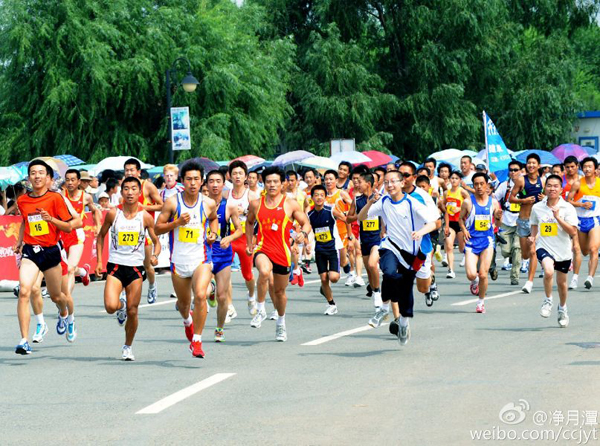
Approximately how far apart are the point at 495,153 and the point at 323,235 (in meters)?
15.9

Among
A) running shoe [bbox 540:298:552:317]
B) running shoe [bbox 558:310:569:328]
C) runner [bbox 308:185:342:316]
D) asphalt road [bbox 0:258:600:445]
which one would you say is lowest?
asphalt road [bbox 0:258:600:445]

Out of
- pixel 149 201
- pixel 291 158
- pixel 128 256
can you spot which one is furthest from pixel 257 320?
pixel 291 158

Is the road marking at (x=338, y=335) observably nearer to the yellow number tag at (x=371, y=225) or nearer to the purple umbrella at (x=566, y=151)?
the yellow number tag at (x=371, y=225)

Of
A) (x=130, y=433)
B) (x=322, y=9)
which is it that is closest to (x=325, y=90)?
(x=322, y=9)

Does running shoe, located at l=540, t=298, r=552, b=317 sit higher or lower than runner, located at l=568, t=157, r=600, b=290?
lower

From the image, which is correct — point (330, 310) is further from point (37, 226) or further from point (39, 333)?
point (37, 226)

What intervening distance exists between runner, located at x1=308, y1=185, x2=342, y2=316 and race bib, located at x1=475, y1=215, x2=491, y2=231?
6.14 ft

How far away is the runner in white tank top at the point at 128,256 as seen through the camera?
36.9 ft

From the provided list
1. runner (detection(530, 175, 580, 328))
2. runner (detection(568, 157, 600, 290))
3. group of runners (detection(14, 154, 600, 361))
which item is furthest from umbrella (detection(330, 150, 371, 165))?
runner (detection(530, 175, 580, 328))

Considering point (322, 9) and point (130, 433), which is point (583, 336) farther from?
point (322, 9)

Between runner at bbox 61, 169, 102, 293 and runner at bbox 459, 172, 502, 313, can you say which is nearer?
runner at bbox 61, 169, 102, 293

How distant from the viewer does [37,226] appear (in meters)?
12.1

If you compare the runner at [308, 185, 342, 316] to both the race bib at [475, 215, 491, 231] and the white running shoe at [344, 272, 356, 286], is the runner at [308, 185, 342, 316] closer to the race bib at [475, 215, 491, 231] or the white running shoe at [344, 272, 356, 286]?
the race bib at [475, 215, 491, 231]

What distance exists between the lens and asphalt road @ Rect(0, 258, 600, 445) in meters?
7.79
